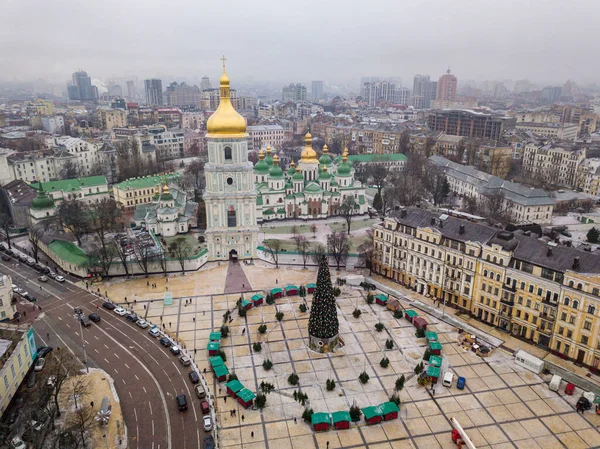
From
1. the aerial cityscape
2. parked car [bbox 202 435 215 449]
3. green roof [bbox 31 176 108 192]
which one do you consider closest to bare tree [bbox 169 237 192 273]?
the aerial cityscape

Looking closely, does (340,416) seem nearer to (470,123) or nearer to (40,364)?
(40,364)

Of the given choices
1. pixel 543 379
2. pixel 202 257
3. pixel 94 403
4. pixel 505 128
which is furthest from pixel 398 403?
pixel 505 128

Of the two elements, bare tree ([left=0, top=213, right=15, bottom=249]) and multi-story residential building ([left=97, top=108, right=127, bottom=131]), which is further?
multi-story residential building ([left=97, top=108, right=127, bottom=131])

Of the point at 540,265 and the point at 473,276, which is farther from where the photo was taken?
the point at 473,276

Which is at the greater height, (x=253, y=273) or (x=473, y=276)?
(x=473, y=276)

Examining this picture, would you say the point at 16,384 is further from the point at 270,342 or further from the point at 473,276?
the point at 473,276

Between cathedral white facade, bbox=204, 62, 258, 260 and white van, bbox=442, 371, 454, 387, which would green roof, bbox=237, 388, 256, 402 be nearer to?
white van, bbox=442, 371, 454, 387
